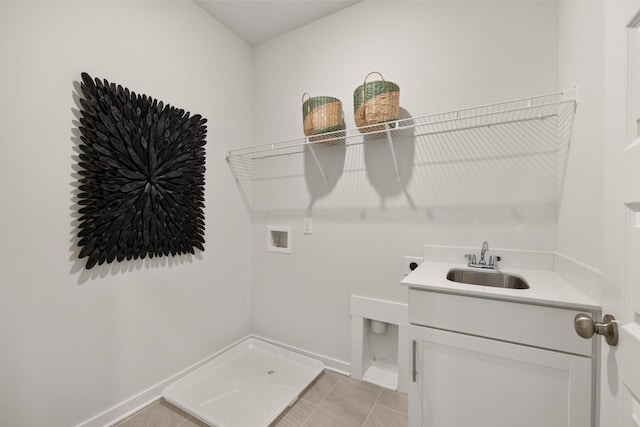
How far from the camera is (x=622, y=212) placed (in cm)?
60

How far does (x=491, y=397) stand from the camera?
1102 millimetres

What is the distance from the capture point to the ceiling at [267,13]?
78.3 inches

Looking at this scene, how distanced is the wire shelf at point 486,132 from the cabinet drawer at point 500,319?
0.73m

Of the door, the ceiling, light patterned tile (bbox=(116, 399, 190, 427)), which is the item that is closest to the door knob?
the door

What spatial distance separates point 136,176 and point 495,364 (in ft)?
6.62

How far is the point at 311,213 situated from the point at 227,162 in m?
0.81

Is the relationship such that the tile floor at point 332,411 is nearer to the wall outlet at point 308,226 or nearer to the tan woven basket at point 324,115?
the wall outlet at point 308,226

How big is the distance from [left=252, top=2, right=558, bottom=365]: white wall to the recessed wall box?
55 mm

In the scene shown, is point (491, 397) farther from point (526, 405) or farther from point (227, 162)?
point (227, 162)

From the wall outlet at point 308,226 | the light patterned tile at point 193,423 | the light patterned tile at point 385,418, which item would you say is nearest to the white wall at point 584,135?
the light patterned tile at point 385,418

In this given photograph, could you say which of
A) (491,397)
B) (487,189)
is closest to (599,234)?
(487,189)

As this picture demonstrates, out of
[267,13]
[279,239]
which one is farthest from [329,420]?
[267,13]

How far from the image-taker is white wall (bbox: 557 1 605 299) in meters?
1.00

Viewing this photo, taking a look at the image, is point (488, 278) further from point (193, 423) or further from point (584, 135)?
point (193, 423)
